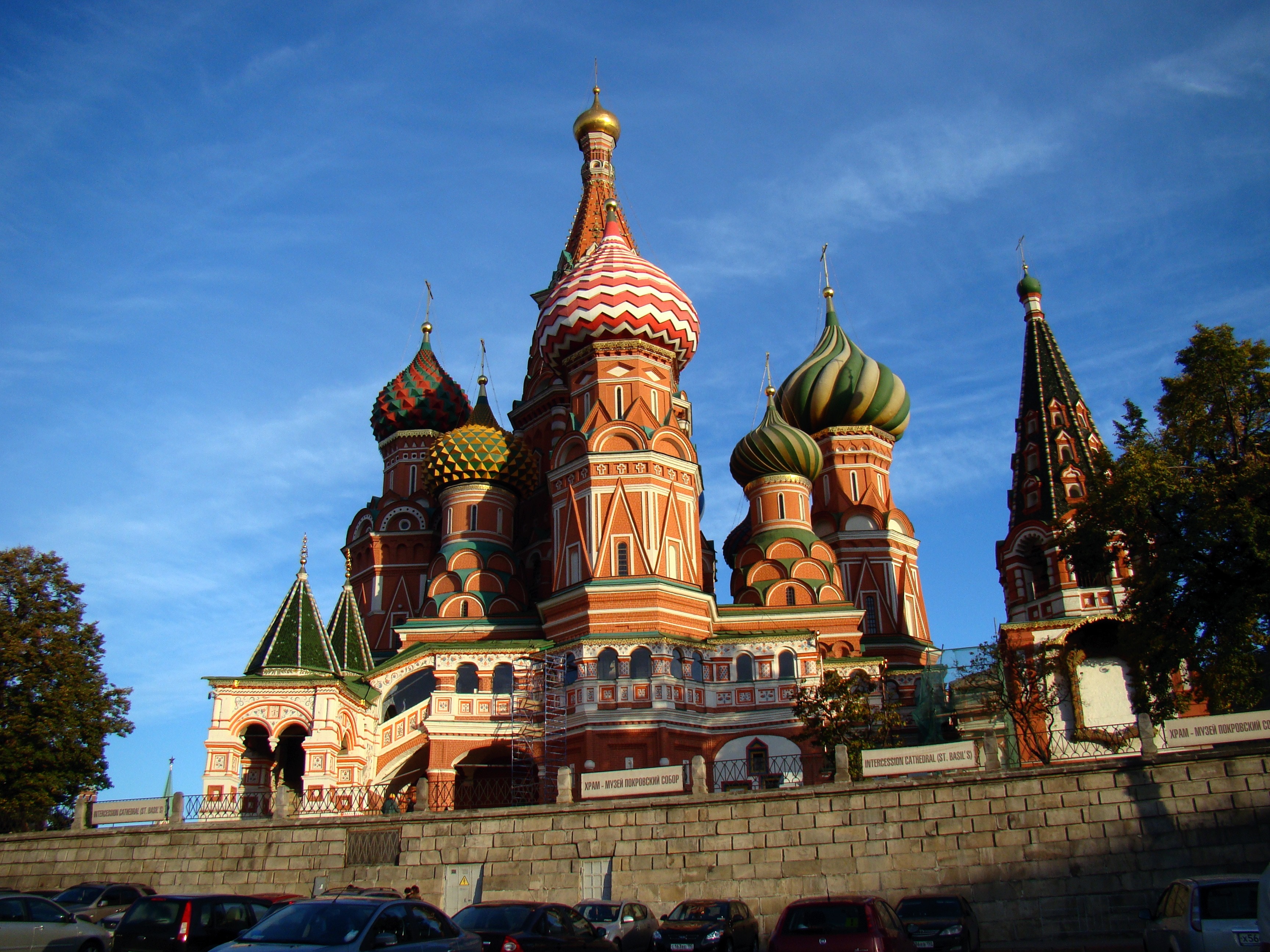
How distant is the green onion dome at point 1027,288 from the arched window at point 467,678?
20961mm

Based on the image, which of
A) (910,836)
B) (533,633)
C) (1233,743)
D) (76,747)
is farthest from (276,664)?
(1233,743)

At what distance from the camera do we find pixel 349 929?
30.8 feet

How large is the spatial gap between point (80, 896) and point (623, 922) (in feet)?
29.6

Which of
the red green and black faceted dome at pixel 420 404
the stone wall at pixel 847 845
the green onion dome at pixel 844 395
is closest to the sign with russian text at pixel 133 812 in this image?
the stone wall at pixel 847 845

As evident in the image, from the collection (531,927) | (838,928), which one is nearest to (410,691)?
(531,927)

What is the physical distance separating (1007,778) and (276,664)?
18119 millimetres

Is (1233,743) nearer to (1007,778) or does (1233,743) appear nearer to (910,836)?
(1007,778)

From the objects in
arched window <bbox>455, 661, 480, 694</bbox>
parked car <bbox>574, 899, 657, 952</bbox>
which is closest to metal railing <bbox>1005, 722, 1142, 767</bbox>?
parked car <bbox>574, 899, 657, 952</bbox>

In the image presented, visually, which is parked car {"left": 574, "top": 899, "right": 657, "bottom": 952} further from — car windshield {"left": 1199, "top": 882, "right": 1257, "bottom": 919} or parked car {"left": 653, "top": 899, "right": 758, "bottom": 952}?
car windshield {"left": 1199, "top": 882, "right": 1257, "bottom": 919}

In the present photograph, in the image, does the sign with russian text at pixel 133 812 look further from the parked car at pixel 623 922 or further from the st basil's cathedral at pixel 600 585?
the parked car at pixel 623 922

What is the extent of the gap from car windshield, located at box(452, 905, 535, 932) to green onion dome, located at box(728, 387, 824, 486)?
2597 centimetres

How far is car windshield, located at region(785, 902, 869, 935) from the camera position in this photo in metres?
11.4

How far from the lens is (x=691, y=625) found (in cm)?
3091

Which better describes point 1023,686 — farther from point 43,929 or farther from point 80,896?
point 43,929
